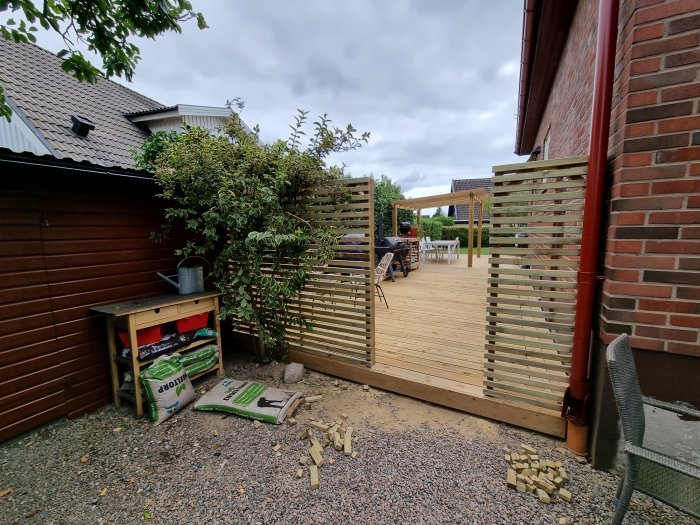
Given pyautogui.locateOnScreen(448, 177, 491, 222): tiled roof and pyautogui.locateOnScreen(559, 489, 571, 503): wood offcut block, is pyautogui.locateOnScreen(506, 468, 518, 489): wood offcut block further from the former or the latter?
pyautogui.locateOnScreen(448, 177, 491, 222): tiled roof

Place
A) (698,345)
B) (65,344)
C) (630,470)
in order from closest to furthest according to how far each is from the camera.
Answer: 1. (630,470)
2. (698,345)
3. (65,344)

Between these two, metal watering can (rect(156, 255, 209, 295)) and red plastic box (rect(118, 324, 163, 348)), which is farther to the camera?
metal watering can (rect(156, 255, 209, 295))

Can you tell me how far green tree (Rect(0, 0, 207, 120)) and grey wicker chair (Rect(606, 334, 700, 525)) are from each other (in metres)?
3.31

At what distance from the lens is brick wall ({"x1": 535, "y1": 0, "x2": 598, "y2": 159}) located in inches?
97.1

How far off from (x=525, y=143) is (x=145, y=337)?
377 inches

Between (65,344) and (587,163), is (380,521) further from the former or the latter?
(65,344)

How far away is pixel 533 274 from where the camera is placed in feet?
6.37

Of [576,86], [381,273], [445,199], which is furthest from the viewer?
[445,199]

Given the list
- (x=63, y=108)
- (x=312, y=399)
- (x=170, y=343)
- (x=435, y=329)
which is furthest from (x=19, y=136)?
(x=435, y=329)

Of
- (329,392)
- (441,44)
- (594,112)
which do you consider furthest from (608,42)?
(441,44)

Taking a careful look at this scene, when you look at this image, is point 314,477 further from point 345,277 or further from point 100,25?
point 100,25

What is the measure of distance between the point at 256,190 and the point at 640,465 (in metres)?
2.79

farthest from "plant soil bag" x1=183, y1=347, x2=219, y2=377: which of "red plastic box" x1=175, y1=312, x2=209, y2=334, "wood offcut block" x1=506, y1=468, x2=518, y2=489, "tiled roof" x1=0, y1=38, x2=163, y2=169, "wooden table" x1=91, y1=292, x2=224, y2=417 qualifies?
"tiled roof" x1=0, y1=38, x2=163, y2=169

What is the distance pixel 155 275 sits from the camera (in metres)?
2.99
